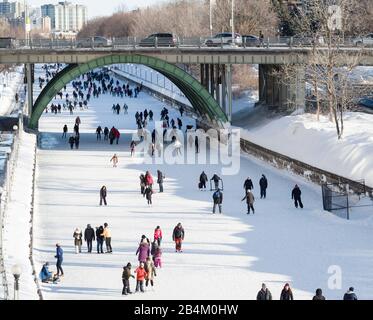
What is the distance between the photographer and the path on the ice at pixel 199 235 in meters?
22.3

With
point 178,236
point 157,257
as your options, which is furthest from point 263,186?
point 157,257

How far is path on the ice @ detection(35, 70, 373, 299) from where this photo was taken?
22.3 m

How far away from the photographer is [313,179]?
35781mm

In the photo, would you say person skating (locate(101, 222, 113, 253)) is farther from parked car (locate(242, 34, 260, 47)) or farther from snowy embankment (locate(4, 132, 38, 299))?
parked car (locate(242, 34, 260, 47))

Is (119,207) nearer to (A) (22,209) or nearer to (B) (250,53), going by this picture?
(A) (22,209)

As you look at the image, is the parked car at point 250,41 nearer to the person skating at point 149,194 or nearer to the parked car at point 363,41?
the parked car at point 363,41

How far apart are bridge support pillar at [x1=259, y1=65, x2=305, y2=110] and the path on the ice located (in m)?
6.74

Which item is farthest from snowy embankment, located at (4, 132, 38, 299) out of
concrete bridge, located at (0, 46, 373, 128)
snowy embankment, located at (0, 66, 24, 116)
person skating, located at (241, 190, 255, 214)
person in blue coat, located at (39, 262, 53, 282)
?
snowy embankment, located at (0, 66, 24, 116)

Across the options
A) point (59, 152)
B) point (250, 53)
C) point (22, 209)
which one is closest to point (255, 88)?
point (250, 53)

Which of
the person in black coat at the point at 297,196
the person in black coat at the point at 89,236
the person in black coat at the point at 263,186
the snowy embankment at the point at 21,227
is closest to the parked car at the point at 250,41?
the snowy embankment at the point at 21,227

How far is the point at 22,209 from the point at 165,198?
6701 millimetres

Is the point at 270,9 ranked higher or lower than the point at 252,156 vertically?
higher

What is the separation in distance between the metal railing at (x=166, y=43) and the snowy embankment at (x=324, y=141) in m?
3.93

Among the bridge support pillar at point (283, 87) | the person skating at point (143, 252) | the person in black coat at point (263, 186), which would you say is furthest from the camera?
the bridge support pillar at point (283, 87)
